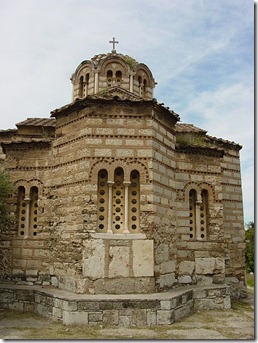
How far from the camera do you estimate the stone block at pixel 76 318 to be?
25.7 feet

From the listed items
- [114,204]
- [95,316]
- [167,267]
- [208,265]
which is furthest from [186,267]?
[95,316]

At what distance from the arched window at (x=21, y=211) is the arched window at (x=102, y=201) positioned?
106 inches

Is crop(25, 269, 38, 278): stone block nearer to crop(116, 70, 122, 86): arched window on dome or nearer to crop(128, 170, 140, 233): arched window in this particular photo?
crop(128, 170, 140, 233): arched window

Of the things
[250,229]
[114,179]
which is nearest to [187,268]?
[114,179]

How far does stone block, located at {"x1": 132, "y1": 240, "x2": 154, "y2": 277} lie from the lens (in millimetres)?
8656

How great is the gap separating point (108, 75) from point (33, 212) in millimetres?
6756

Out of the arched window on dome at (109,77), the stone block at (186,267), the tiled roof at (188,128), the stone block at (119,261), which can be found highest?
the arched window on dome at (109,77)

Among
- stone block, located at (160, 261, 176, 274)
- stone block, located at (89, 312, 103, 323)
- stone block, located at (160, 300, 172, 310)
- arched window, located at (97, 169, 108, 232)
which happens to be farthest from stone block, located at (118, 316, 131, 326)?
arched window, located at (97, 169, 108, 232)

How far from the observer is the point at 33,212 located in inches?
420

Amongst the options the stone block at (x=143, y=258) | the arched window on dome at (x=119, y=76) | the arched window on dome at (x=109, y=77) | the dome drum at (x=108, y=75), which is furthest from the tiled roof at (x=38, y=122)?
the stone block at (x=143, y=258)

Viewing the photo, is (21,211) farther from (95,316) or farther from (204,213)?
(204,213)

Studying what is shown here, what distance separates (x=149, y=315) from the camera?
26.2ft

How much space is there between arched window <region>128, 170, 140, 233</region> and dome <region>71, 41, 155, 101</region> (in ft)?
19.8

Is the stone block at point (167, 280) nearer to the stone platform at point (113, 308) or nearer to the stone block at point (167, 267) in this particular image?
the stone block at point (167, 267)
